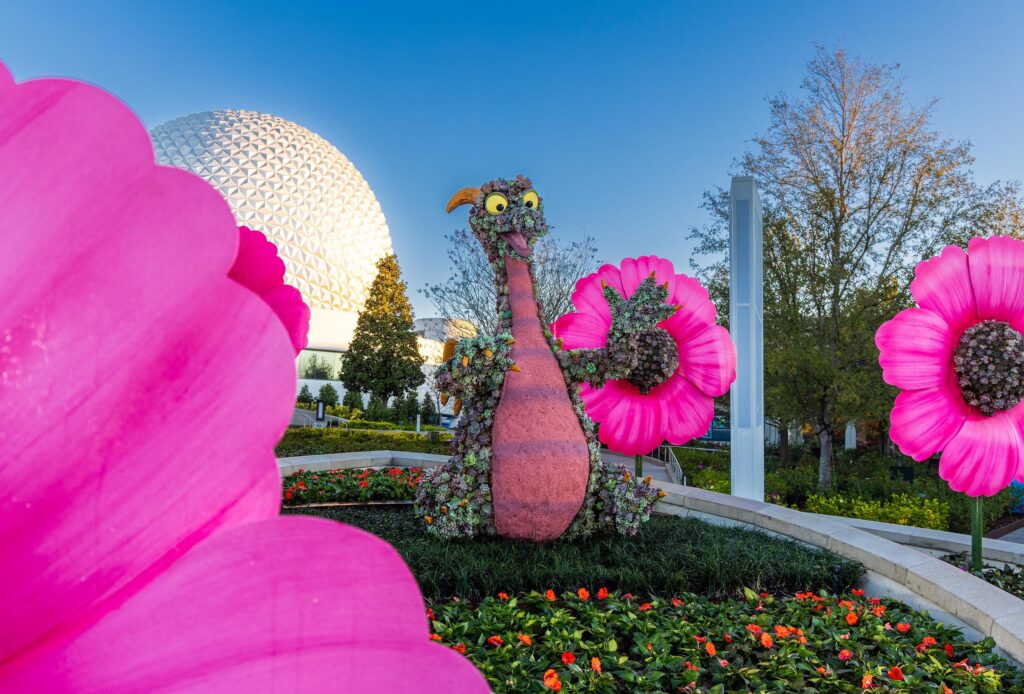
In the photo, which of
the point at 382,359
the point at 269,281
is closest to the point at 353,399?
the point at 382,359

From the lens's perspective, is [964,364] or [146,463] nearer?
[146,463]

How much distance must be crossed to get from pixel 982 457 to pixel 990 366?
532 millimetres

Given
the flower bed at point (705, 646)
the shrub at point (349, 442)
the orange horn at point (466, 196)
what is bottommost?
the flower bed at point (705, 646)

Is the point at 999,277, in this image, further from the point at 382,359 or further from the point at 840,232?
the point at 382,359

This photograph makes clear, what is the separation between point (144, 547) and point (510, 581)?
12.7 ft

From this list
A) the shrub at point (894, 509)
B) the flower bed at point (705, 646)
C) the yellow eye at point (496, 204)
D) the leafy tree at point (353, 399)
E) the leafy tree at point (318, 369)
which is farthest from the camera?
the leafy tree at point (318, 369)

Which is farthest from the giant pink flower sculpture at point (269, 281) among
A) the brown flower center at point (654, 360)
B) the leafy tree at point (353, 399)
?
the leafy tree at point (353, 399)

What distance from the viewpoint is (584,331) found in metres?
5.79

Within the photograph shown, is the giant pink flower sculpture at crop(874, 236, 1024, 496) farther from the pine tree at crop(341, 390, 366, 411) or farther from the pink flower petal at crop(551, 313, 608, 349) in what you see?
the pine tree at crop(341, 390, 366, 411)

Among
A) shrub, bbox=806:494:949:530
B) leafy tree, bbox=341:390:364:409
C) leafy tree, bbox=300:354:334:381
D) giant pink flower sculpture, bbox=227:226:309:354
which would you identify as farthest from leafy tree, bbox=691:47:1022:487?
leafy tree, bbox=300:354:334:381

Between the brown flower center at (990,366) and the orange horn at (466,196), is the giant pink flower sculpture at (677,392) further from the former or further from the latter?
the brown flower center at (990,366)

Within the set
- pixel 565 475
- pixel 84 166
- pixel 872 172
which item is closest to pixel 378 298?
pixel 872 172

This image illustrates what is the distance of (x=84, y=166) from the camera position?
276mm

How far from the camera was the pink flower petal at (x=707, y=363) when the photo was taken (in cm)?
554
